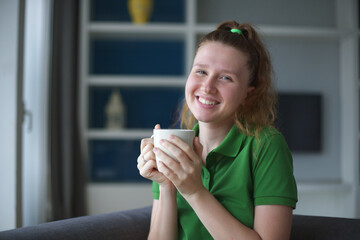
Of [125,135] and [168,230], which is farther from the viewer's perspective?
[125,135]

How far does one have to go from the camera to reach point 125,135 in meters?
3.41

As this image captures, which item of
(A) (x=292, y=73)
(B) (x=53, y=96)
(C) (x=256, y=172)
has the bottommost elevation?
(C) (x=256, y=172)

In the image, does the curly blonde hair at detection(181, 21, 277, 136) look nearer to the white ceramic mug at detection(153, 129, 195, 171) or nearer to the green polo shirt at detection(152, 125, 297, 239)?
the green polo shirt at detection(152, 125, 297, 239)

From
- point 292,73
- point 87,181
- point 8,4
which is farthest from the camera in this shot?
point 292,73

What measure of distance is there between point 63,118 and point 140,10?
127 cm

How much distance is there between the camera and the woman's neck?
48.3 inches

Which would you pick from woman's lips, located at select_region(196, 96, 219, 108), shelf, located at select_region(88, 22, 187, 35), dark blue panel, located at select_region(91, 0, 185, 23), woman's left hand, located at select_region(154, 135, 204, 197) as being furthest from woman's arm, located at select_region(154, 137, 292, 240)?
dark blue panel, located at select_region(91, 0, 185, 23)

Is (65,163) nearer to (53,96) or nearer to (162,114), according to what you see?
(53,96)

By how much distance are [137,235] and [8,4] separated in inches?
62.1

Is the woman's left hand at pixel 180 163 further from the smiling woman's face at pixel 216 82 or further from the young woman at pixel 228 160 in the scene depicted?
the smiling woman's face at pixel 216 82

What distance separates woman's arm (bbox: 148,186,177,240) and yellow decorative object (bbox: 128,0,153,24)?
2.65 meters

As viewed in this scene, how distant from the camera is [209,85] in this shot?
3.59ft

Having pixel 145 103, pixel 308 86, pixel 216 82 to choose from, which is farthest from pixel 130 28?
pixel 216 82

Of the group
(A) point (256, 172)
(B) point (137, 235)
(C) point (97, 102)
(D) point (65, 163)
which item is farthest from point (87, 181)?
(A) point (256, 172)
